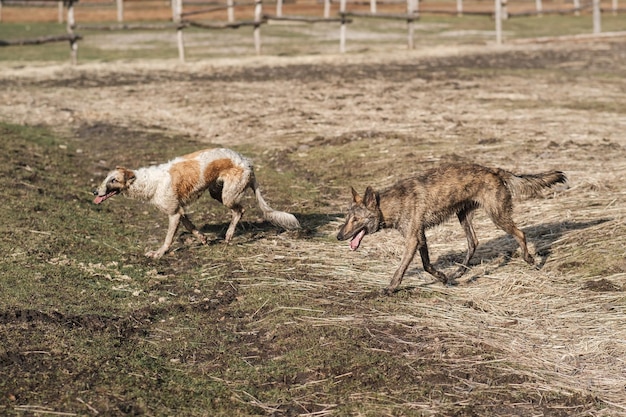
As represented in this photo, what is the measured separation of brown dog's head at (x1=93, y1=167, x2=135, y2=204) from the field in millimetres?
641

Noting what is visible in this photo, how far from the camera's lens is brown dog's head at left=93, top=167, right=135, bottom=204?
36.1 feet

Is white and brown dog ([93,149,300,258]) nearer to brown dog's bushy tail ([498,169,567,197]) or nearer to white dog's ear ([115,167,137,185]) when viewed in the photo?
white dog's ear ([115,167,137,185])

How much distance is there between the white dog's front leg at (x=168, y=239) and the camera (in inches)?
429

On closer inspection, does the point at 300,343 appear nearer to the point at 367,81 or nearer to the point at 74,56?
the point at 367,81

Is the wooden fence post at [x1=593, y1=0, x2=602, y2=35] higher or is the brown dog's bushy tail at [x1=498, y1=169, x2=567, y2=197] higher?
the wooden fence post at [x1=593, y1=0, x2=602, y2=35]

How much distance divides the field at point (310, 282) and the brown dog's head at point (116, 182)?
2.10ft

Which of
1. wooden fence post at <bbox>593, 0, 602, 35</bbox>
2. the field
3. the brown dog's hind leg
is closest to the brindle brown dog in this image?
the field

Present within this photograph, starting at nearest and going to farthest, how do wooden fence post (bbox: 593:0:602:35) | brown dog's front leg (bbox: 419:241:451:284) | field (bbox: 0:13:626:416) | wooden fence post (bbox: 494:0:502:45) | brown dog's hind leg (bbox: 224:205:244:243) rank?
field (bbox: 0:13:626:416)
brown dog's front leg (bbox: 419:241:451:284)
brown dog's hind leg (bbox: 224:205:244:243)
wooden fence post (bbox: 494:0:502:45)
wooden fence post (bbox: 593:0:602:35)

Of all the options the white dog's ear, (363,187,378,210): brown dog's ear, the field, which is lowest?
the field

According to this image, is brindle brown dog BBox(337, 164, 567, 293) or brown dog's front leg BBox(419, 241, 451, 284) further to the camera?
brown dog's front leg BBox(419, 241, 451, 284)

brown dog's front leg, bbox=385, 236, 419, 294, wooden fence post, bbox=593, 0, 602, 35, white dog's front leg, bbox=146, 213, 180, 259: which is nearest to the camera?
brown dog's front leg, bbox=385, 236, 419, 294

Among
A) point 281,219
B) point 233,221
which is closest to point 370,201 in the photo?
point 281,219

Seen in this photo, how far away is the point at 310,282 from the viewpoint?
32.0 ft

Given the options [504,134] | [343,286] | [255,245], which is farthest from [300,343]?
[504,134]
